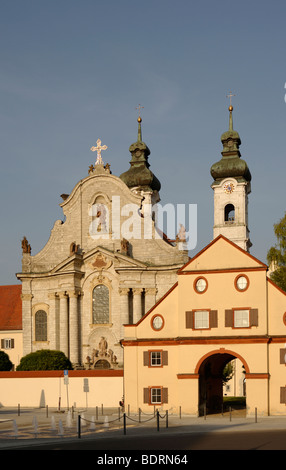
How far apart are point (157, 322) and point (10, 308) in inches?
1399

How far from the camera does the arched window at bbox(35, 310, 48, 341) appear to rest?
70.6 m

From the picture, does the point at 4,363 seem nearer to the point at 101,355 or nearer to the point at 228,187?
the point at 101,355

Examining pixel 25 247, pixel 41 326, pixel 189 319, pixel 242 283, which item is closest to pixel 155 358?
pixel 189 319

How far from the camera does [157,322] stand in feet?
156

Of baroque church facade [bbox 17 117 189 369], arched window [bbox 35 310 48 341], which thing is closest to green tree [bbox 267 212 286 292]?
baroque church facade [bbox 17 117 189 369]

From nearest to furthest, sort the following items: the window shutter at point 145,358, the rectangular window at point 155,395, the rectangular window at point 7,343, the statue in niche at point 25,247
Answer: the rectangular window at point 155,395 < the window shutter at point 145,358 < the statue in niche at point 25,247 < the rectangular window at point 7,343

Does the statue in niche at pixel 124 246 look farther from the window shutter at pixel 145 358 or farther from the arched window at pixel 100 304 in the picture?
the window shutter at pixel 145 358

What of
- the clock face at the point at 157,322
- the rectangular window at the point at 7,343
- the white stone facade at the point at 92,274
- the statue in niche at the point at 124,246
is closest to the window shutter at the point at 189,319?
the clock face at the point at 157,322

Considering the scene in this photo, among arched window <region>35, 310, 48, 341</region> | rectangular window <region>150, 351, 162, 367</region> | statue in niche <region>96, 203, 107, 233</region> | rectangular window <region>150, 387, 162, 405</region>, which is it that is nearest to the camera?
rectangular window <region>150, 387, 162, 405</region>

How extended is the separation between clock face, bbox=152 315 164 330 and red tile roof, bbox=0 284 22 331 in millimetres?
31271

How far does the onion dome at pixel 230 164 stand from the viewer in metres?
92.9

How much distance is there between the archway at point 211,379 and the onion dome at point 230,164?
1758 inches

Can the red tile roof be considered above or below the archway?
above

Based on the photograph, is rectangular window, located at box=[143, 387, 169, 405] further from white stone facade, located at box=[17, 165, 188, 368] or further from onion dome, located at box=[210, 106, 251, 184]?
onion dome, located at box=[210, 106, 251, 184]
